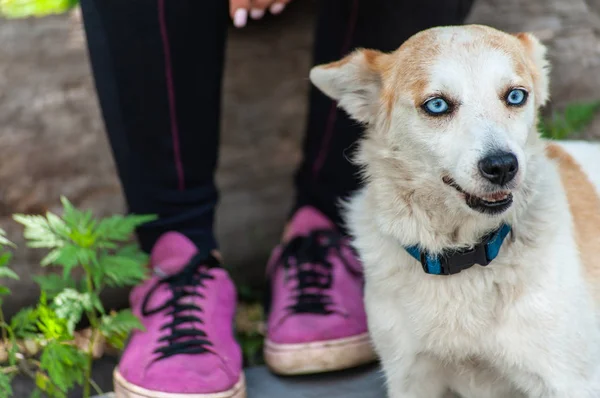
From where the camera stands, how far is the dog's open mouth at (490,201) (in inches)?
75.4

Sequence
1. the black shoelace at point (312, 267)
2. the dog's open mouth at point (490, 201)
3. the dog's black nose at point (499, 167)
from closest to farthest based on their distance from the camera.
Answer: the dog's black nose at point (499, 167) → the dog's open mouth at point (490, 201) → the black shoelace at point (312, 267)

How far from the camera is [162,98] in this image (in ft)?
7.89

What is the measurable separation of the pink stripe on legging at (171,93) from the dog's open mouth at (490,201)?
0.88m

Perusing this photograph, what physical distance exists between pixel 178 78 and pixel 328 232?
0.75m

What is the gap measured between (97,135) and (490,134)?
1705mm

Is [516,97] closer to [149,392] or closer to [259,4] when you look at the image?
[259,4]

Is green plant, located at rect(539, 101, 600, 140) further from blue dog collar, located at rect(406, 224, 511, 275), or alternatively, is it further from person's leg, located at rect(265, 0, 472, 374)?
→ blue dog collar, located at rect(406, 224, 511, 275)

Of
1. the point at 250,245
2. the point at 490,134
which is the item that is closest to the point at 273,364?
the point at 250,245

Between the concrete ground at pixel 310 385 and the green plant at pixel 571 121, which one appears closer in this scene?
the concrete ground at pixel 310 385

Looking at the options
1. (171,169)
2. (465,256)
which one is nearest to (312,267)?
(171,169)

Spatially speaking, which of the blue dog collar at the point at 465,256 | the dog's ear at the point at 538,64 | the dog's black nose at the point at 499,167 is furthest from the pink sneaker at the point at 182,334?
the dog's ear at the point at 538,64

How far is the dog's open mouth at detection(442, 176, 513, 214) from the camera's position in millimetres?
1916

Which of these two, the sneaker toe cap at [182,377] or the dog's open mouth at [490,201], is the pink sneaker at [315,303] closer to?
the sneaker toe cap at [182,377]

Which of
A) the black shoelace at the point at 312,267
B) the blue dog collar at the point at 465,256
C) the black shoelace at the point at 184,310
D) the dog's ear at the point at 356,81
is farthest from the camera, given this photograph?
the black shoelace at the point at 312,267
